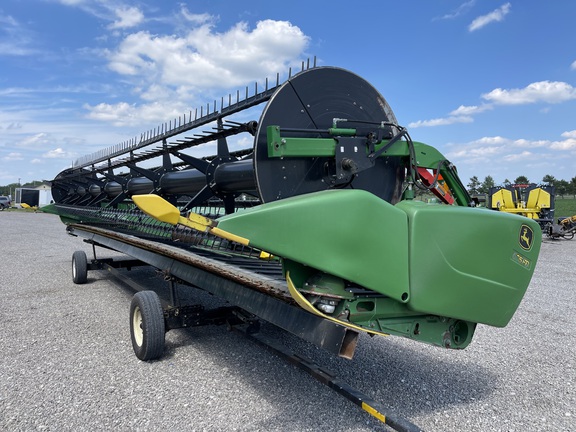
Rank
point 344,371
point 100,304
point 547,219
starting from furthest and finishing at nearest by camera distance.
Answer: point 547,219, point 100,304, point 344,371

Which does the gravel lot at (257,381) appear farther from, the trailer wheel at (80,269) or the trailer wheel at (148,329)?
the trailer wheel at (80,269)

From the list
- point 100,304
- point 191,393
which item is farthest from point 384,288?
point 100,304

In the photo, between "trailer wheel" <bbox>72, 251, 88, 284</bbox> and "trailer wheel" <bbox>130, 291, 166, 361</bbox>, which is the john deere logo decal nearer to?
"trailer wheel" <bbox>130, 291, 166, 361</bbox>

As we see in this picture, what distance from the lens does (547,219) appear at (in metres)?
17.5

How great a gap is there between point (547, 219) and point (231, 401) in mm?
17683

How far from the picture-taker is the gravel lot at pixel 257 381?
9.86 ft

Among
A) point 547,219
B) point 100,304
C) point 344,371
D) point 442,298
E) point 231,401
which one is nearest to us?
point 442,298

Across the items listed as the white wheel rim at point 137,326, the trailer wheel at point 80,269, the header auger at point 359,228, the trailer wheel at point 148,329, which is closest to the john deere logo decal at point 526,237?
the header auger at point 359,228

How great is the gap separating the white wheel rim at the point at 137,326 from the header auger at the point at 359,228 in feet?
1.90

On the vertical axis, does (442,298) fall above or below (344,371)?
above

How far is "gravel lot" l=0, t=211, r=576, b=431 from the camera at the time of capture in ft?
9.86

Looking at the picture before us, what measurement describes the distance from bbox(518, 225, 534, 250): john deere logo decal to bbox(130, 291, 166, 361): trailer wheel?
3.01m

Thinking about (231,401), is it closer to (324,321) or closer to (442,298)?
(324,321)

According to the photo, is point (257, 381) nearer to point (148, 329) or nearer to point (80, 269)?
point (148, 329)
